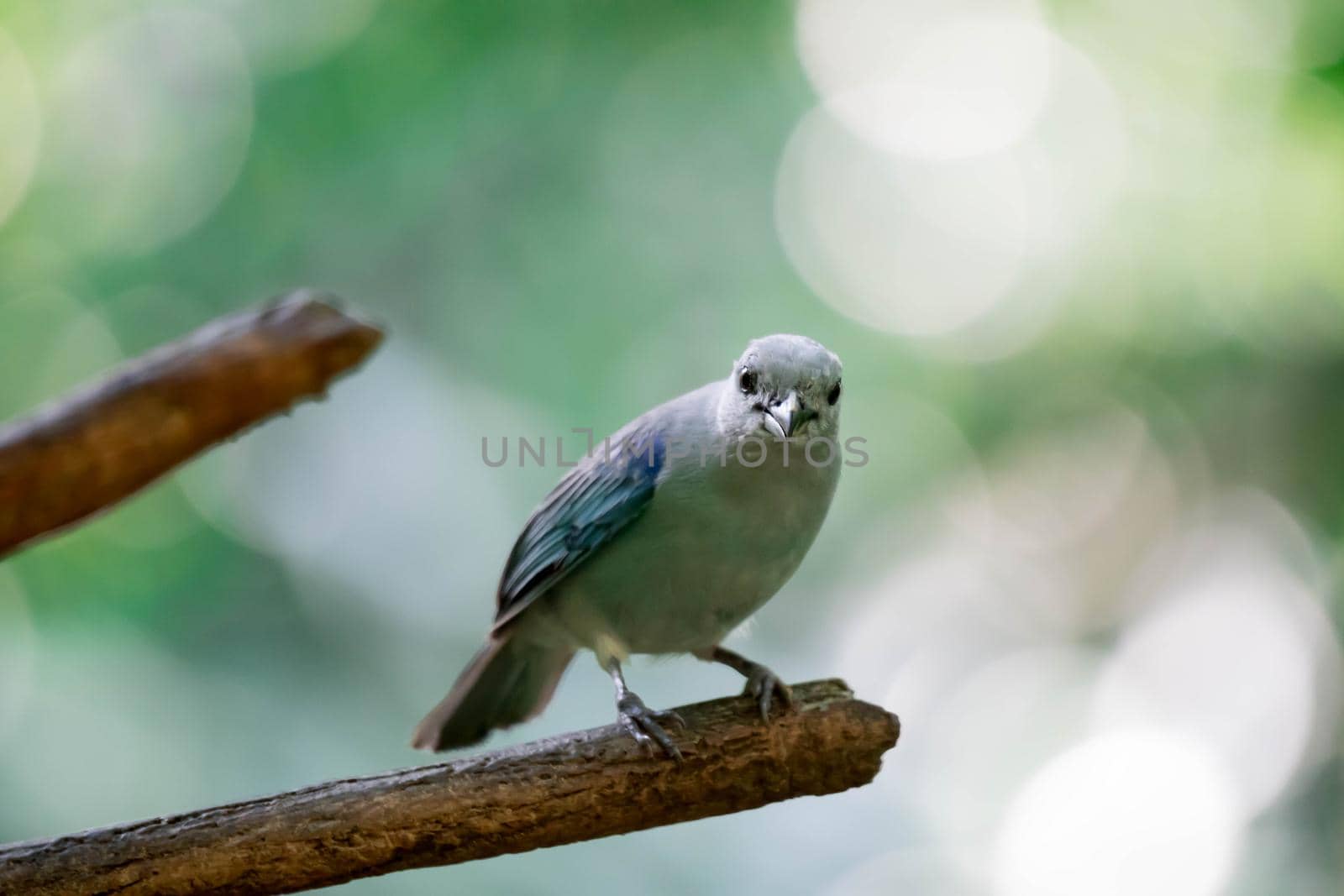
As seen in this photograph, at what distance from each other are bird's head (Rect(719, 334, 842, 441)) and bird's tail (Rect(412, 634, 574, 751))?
3.25 feet

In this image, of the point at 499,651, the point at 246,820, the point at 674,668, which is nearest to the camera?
the point at 246,820

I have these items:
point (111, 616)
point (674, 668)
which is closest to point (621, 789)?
point (674, 668)

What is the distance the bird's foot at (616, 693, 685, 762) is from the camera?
273 cm

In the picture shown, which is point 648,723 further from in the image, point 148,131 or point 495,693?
point 148,131

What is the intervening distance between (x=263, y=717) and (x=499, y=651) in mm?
1520

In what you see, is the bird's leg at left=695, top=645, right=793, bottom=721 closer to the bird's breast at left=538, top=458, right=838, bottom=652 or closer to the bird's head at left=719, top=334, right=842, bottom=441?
the bird's breast at left=538, top=458, right=838, bottom=652

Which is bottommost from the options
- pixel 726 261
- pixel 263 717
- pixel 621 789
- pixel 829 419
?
pixel 621 789

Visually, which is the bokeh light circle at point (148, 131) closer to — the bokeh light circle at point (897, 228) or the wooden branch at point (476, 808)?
the bokeh light circle at point (897, 228)

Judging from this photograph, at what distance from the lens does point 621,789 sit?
106 inches

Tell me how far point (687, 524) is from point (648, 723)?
1.49ft

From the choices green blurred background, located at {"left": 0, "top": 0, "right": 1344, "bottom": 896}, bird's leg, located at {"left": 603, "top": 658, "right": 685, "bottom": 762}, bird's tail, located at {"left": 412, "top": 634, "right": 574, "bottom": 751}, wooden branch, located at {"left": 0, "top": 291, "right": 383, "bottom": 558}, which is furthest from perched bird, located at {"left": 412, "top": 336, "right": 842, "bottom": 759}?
green blurred background, located at {"left": 0, "top": 0, "right": 1344, "bottom": 896}

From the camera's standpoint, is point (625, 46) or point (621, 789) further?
point (625, 46)

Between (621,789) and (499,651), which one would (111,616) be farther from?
(621,789)

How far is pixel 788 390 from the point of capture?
251cm
